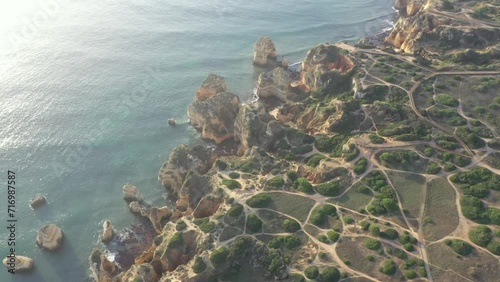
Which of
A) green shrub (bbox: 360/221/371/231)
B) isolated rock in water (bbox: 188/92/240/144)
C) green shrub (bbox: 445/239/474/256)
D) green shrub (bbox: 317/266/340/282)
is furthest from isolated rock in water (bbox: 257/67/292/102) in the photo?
green shrub (bbox: 317/266/340/282)

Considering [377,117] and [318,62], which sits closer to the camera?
[377,117]

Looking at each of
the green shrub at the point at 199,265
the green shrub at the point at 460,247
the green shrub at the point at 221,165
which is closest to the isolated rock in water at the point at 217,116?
the green shrub at the point at 221,165

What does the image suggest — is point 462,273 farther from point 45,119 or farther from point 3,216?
point 45,119

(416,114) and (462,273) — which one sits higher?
(416,114)

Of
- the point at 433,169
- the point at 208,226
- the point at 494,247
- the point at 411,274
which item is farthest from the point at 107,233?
the point at 494,247

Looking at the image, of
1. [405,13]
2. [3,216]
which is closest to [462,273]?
A: [3,216]

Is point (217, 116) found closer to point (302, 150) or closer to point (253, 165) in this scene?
point (253, 165)

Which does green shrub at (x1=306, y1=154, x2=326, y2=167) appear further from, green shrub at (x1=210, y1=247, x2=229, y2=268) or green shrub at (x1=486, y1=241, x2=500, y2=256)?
green shrub at (x1=486, y1=241, x2=500, y2=256)
